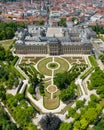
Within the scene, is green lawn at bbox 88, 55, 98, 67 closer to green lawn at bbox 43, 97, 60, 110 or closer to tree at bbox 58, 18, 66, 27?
green lawn at bbox 43, 97, 60, 110

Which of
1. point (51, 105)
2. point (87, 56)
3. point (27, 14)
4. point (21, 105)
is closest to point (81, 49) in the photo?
point (87, 56)

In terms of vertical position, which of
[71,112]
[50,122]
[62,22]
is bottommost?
[71,112]

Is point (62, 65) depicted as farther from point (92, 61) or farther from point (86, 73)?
point (92, 61)

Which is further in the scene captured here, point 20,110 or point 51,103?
point 51,103

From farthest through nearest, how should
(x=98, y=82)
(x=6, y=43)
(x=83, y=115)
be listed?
(x=6, y=43) < (x=98, y=82) < (x=83, y=115)

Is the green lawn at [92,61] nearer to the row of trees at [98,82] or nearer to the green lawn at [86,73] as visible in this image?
the green lawn at [86,73]

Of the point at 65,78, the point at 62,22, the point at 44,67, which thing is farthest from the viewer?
the point at 62,22

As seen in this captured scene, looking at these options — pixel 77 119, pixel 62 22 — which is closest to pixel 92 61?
pixel 77 119

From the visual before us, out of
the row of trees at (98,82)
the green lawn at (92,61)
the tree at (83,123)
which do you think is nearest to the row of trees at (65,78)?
the row of trees at (98,82)

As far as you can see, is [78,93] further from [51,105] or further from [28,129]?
[28,129]
